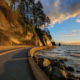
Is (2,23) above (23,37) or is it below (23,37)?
above

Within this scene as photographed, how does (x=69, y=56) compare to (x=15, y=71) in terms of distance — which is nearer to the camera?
(x=15, y=71)

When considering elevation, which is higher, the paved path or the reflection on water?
the paved path

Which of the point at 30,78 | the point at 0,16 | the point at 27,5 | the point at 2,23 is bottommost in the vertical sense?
the point at 30,78

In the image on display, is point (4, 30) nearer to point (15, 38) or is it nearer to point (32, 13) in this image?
point (15, 38)

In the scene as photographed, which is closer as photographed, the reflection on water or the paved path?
the paved path

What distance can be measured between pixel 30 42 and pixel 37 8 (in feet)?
84.4

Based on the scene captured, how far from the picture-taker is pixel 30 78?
2.91 metres

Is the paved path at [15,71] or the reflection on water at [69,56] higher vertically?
the paved path at [15,71]

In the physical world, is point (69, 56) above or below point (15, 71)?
below

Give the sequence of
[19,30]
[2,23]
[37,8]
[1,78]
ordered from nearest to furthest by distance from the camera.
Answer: [1,78] < [2,23] < [19,30] < [37,8]

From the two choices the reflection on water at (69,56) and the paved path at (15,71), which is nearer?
the paved path at (15,71)

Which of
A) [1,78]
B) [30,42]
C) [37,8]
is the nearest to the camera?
[1,78]

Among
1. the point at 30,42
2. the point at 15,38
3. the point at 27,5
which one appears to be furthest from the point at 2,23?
the point at 27,5

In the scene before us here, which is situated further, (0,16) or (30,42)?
(30,42)
